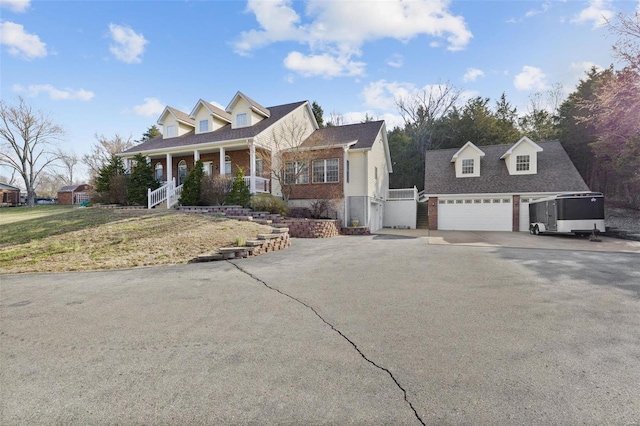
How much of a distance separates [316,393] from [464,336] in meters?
1.97

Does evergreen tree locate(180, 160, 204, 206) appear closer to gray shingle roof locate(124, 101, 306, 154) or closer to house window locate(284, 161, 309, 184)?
gray shingle roof locate(124, 101, 306, 154)

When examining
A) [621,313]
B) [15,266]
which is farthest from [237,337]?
[15,266]

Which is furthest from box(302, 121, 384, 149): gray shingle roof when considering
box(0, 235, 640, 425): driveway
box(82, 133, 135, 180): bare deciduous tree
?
box(82, 133, 135, 180): bare deciduous tree

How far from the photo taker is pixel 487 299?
471 centimetres

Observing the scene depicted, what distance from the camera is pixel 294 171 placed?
17766 millimetres

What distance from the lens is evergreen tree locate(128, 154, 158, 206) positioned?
18.3 meters

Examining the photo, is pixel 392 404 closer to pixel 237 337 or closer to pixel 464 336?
pixel 464 336

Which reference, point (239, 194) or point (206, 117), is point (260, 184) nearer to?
point (239, 194)

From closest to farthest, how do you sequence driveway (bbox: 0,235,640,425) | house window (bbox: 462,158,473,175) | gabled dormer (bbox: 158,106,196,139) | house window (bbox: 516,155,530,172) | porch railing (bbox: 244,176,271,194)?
driveway (bbox: 0,235,640,425), porch railing (bbox: 244,176,271,194), house window (bbox: 516,155,530,172), house window (bbox: 462,158,473,175), gabled dormer (bbox: 158,106,196,139)

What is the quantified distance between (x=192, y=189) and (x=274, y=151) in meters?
5.46

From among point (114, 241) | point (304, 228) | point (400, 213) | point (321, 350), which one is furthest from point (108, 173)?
point (321, 350)

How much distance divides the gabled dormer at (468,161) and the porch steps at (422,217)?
4.10 metres

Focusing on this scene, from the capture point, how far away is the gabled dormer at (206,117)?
21.0 metres

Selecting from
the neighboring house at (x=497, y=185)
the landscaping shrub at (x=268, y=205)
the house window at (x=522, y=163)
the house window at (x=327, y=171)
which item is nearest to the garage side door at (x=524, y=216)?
the neighboring house at (x=497, y=185)
